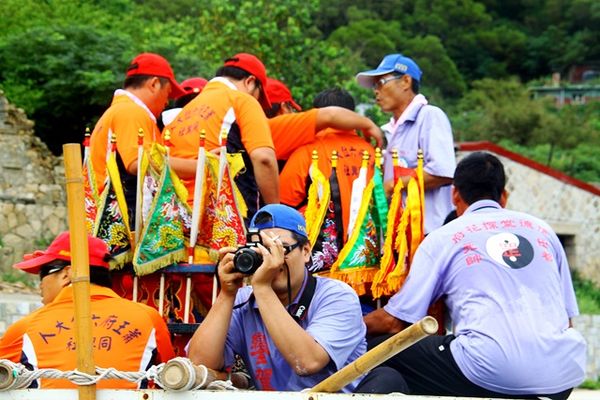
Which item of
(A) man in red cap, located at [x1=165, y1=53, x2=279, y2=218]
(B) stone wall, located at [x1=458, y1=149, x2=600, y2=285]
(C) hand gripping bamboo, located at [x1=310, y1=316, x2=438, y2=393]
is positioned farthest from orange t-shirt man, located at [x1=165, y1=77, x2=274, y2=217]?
(B) stone wall, located at [x1=458, y1=149, x2=600, y2=285]

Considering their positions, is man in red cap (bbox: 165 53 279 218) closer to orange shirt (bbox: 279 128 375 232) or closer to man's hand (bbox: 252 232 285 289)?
orange shirt (bbox: 279 128 375 232)

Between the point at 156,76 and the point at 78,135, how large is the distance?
42.7 feet

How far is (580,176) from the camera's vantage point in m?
33.4

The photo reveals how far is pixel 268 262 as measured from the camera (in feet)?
14.5

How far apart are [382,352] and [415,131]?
2.74 meters

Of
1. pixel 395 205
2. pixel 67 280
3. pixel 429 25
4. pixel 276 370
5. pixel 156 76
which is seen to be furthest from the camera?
pixel 429 25

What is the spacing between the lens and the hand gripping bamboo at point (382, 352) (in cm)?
353

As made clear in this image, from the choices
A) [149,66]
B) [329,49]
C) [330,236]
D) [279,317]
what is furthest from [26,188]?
[279,317]

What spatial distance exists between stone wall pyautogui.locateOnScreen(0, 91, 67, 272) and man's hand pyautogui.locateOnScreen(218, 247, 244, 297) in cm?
1203

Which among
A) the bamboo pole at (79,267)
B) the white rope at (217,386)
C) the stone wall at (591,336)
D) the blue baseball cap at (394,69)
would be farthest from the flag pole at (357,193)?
the stone wall at (591,336)

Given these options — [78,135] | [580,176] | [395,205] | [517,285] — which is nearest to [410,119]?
[395,205]

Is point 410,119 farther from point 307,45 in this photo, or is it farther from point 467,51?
point 467,51

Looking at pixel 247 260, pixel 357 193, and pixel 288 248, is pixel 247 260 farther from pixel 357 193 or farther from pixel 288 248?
pixel 357 193

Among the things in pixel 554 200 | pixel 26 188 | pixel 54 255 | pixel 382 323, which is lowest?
pixel 554 200
